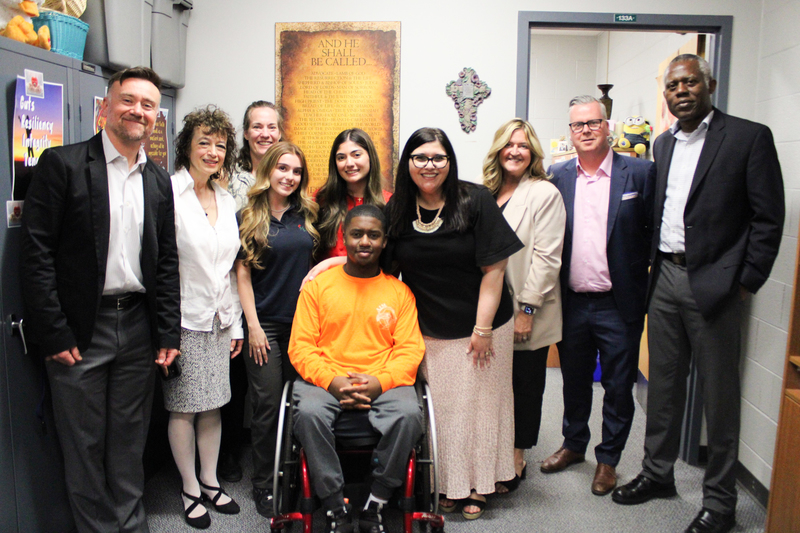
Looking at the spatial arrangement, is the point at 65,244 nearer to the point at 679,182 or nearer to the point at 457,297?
the point at 457,297

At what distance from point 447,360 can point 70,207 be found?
1.39 metres

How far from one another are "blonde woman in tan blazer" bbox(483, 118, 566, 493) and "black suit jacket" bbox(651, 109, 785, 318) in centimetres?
51

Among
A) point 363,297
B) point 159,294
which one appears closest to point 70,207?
point 159,294

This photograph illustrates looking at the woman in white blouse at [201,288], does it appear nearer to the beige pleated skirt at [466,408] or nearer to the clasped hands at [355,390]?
the clasped hands at [355,390]

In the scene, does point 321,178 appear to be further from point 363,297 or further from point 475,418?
point 475,418

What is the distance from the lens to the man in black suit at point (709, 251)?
2074 millimetres

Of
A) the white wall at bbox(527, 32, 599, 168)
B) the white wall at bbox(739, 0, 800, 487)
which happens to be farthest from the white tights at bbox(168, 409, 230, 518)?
the white wall at bbox(527, 32, 599, 168)

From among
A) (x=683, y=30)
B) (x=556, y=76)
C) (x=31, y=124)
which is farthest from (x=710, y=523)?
(x=556, y=76)

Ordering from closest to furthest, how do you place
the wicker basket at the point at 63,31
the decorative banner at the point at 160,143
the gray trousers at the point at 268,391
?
the wicker basket at the point at 63,31
the gray trousers at the point at 268,391
the decorative banner at the point at 160,143

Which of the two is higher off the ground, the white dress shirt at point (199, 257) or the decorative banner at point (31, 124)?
the decorative banner at point (31, 124)

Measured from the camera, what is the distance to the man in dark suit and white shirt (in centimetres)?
235

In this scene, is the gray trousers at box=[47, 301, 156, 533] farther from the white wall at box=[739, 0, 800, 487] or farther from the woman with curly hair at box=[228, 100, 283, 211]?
the white wall at box=[739, 0, 800, 487]

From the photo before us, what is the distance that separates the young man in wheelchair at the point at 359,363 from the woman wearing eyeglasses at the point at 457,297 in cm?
10

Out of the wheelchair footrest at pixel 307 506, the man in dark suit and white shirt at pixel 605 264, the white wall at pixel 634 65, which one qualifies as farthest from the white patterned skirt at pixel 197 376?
the white wall at pixel 634 65
